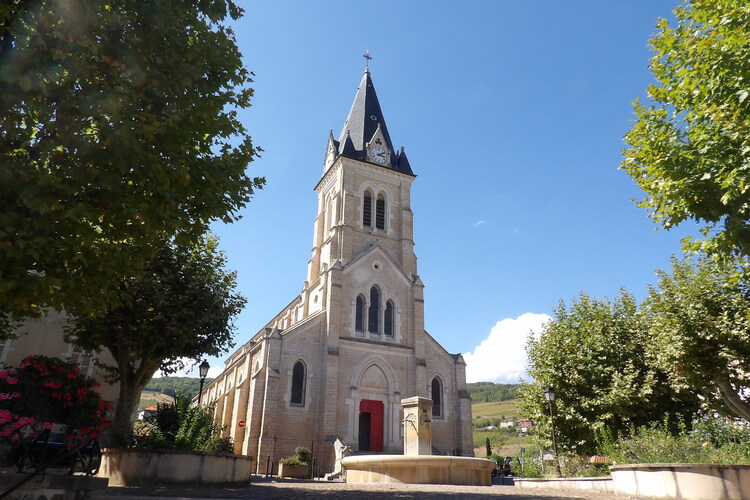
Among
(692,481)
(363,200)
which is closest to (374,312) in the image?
(363,200)

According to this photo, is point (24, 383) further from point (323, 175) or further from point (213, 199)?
point (323, 175)

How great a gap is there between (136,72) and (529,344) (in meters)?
20.2

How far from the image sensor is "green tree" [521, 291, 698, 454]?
18.4 metres

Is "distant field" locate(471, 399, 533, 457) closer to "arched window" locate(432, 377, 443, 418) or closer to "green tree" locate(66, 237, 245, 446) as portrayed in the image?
"arched window" locate(432, 377, 443, 418)

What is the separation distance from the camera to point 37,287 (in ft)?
20.7

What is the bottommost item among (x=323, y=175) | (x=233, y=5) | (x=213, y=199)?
(x=213, y=199)

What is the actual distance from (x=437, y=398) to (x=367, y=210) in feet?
45.4

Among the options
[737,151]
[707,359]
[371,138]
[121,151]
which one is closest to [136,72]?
[121,151]

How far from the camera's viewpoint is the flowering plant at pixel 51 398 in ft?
28.9

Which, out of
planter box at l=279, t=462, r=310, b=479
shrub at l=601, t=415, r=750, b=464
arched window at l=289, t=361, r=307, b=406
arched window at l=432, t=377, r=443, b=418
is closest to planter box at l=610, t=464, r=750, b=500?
shrub at l=601, t=415, r=750, b=464

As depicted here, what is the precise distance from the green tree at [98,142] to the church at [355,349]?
20531mm

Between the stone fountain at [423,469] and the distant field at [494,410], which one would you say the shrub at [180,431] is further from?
the distant field at [494,410]

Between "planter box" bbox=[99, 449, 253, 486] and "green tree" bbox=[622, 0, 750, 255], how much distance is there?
36.7 feet

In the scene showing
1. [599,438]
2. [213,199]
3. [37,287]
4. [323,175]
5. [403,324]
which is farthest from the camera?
[323,175]
